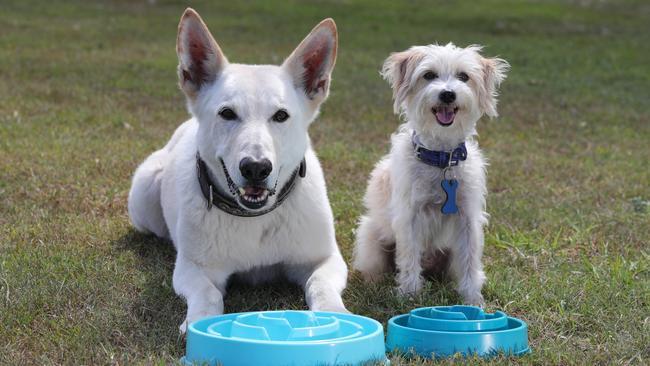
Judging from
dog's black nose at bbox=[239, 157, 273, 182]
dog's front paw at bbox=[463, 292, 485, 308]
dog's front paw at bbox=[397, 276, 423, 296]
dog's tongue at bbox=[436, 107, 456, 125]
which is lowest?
dog's front paw at bbox=[397, 276, 423, 296]

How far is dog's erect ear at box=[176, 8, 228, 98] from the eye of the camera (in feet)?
15.4

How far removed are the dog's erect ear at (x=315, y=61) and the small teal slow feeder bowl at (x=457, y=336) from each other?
1416 mm

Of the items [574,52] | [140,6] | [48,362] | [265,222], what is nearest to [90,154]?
[265,222]

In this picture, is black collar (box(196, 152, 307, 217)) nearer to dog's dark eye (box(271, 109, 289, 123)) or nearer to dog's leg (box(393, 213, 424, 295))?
dog's dark eye (box(271, 109, 289, 123))

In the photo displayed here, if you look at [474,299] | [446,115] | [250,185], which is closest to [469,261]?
[474,299]

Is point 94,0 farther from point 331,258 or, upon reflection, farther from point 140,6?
point 331,258

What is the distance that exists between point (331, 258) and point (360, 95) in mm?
8026

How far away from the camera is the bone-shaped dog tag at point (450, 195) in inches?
198

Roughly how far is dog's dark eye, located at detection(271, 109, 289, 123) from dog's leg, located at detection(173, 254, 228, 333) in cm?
92

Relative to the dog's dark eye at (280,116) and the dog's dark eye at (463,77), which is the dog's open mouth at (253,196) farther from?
the dog's dark eye at (463,77)

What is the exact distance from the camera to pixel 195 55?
4766 mm

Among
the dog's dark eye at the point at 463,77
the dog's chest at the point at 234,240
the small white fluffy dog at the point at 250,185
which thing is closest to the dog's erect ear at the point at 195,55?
the small white fluffy dog at the point at 250,185

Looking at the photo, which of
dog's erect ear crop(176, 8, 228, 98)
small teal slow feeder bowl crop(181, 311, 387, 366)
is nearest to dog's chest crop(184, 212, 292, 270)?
dog's erect ear crop(176, 8, 228, 98)

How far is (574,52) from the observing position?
59.8 feet
